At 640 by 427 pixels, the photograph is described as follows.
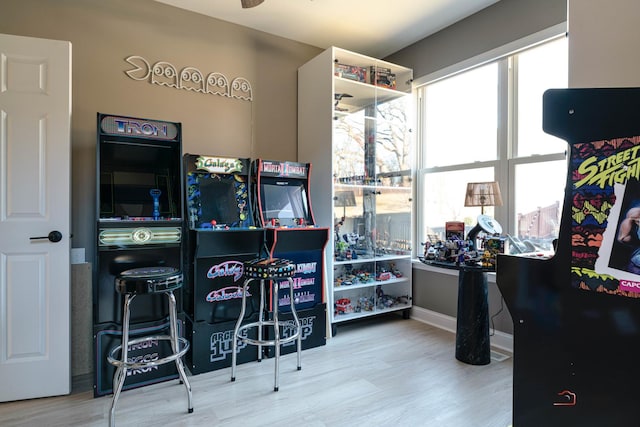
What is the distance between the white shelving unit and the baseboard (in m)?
0.16

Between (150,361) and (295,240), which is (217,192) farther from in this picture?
(150,361)

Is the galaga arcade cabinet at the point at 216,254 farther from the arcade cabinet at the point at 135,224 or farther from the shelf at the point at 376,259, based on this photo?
the shelf at the point at 376,259

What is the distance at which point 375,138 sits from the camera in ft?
12.1

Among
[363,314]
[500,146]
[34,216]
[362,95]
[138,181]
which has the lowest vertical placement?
[363,314]

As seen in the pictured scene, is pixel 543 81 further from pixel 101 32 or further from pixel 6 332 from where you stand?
pixel 6 332

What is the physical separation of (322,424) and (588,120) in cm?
188

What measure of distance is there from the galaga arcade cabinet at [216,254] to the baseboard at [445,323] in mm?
1890

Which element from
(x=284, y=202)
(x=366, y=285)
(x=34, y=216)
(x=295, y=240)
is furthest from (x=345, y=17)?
(x=34, y=216)

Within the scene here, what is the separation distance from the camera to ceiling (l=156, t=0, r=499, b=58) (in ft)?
10.0

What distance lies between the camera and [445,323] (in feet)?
11.5

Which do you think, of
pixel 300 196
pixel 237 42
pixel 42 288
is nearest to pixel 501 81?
pixel 300 196

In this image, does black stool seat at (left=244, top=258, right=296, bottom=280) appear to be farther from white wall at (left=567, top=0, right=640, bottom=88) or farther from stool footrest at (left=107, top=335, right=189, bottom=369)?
white wall at (left=567, top=0, right=640, bottom=88)

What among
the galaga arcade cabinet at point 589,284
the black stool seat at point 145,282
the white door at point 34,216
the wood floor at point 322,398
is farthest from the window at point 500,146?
the white door at point 34,216

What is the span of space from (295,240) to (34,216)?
5.83 feet
